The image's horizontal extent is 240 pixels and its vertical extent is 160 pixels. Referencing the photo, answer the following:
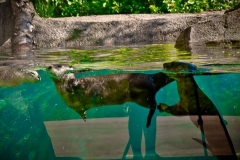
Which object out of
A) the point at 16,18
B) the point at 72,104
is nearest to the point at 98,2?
the point at 16,18

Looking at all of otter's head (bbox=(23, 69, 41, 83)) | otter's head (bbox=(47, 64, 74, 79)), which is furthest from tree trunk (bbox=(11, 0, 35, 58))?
otter's head (bbox=(47, 64, 74, 79))

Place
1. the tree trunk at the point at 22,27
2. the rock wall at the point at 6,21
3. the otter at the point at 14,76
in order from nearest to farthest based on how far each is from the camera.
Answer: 1. the otter at the point at 14,76
2. the tree trunk at the point at 22,27
3. the rock wall at the point at 6,21

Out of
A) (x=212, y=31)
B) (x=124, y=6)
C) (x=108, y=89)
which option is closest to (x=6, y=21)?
(x=124, y=6)

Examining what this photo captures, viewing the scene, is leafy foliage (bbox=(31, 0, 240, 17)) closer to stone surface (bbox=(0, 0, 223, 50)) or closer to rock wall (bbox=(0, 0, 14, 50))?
rock wall (bbox=(0, 0, 14, 50))

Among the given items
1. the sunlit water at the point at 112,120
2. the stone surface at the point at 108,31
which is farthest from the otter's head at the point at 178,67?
the stone surface at the point at 108,31

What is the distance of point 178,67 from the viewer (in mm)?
4961

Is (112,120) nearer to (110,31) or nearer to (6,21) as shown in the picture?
(110,31)

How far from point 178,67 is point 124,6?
5618 millimetres

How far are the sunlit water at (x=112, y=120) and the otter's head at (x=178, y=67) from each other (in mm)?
109

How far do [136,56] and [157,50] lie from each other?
60 centimetres

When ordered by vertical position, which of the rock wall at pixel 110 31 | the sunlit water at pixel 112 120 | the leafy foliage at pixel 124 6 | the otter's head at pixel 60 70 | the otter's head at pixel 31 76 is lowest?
the sunlit water at pixel 112 120

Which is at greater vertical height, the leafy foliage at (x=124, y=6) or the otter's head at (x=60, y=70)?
the leafy foliage at (x=124, y=6)

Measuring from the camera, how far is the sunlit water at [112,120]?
495cm

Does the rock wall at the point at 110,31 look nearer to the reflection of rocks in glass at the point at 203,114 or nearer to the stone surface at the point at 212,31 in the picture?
the stone surface at the point at 212,31
